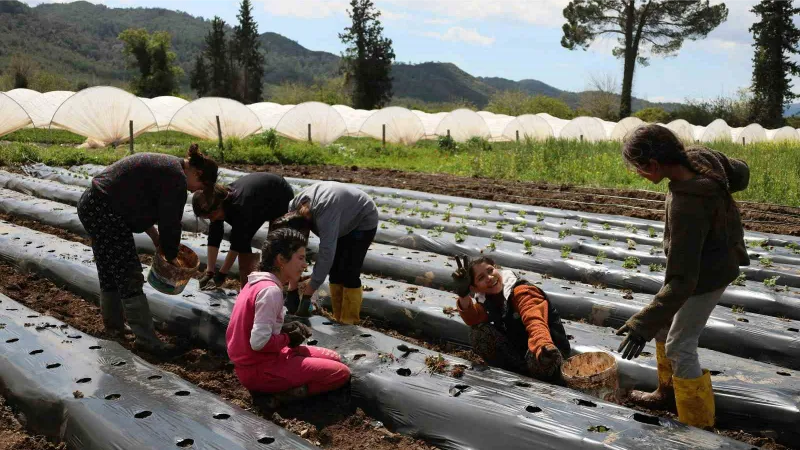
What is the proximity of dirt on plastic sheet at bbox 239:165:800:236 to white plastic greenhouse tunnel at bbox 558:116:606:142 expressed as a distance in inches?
549

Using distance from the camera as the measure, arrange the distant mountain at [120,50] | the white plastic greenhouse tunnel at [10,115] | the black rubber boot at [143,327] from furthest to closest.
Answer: the distant mountain at [120,50]
the white plastic greenhouse tunnel at [10,115]
the black rubber boot at [143,327]

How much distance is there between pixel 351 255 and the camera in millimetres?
4273

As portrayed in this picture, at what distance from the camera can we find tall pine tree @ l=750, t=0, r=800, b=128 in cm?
3731

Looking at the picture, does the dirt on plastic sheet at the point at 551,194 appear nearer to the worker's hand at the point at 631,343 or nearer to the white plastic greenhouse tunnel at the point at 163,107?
the worker's hand at the point at 631,343

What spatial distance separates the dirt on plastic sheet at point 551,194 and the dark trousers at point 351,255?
5315 mm

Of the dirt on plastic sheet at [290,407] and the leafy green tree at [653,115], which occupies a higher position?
the leafy green tree at [653,115]

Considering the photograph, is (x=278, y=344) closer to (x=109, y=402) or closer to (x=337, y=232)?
(x=109, y=402)

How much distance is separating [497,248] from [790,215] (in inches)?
195

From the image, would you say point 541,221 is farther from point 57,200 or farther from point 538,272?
point 57,200

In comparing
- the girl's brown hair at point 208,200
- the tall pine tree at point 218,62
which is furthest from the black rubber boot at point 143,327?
the tall pine tree at point 218,62

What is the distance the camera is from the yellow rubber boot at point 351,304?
14.3ft

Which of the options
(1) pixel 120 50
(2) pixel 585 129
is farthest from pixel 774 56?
(1) pixel 120 50

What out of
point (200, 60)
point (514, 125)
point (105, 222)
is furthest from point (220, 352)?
point (200, 60)

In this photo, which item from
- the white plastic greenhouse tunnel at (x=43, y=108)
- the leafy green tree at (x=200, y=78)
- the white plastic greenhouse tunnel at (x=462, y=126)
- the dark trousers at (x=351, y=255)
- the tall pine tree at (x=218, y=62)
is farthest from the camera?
the tall pine tree at (x=218, y=62)
